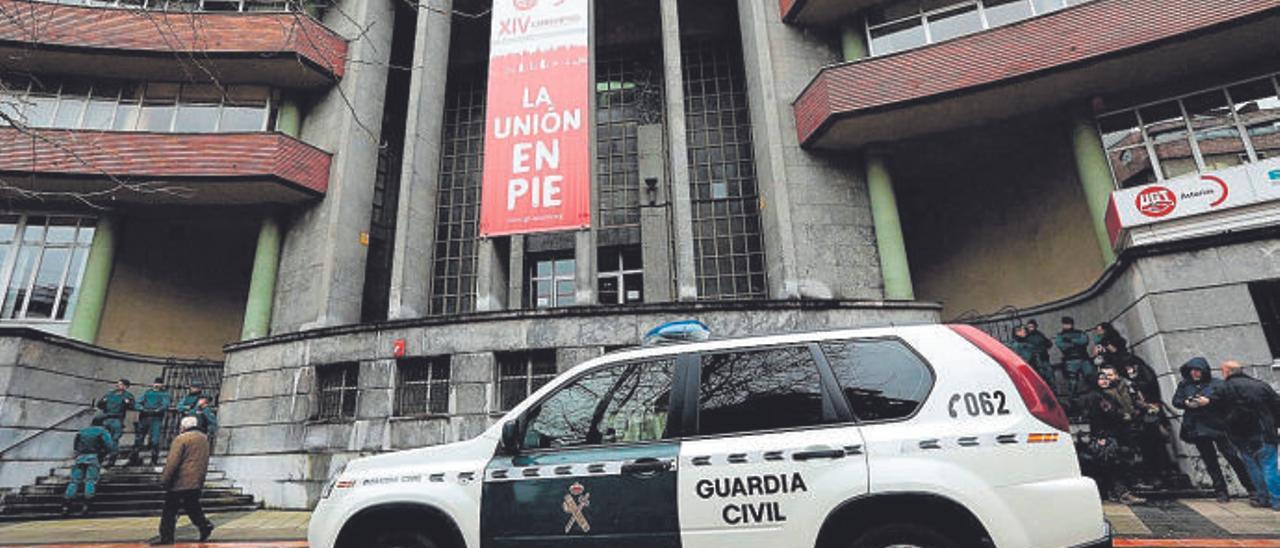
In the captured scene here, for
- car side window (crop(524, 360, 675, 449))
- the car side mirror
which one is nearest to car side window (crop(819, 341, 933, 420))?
car side window (crop(524, 360, 675, 449))

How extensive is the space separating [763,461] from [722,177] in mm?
15545

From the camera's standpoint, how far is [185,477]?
25.1 ft

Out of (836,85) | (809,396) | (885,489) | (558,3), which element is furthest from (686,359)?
(558,3)

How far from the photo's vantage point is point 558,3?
48.9ft

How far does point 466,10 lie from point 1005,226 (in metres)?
18.6

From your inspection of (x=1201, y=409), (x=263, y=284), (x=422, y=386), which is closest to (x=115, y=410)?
(x=263, y=284)

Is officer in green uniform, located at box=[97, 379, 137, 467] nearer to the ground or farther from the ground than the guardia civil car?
farther from the ground

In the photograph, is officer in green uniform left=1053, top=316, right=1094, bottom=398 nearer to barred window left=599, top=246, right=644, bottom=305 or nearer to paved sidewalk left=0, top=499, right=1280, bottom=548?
paved sidewalk left=0, top=499, right=1280, bottom=548

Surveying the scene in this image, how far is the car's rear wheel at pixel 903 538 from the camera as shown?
9.34 ft

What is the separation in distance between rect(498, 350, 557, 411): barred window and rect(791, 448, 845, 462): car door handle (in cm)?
951

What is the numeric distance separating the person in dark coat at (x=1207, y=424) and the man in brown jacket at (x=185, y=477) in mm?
12760

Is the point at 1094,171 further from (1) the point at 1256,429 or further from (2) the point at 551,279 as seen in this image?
(2) the point at 551,279

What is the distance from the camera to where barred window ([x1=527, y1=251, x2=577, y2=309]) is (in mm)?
17234

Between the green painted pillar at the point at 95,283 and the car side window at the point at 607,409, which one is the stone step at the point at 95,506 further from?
the car side window at the point at 607,409
